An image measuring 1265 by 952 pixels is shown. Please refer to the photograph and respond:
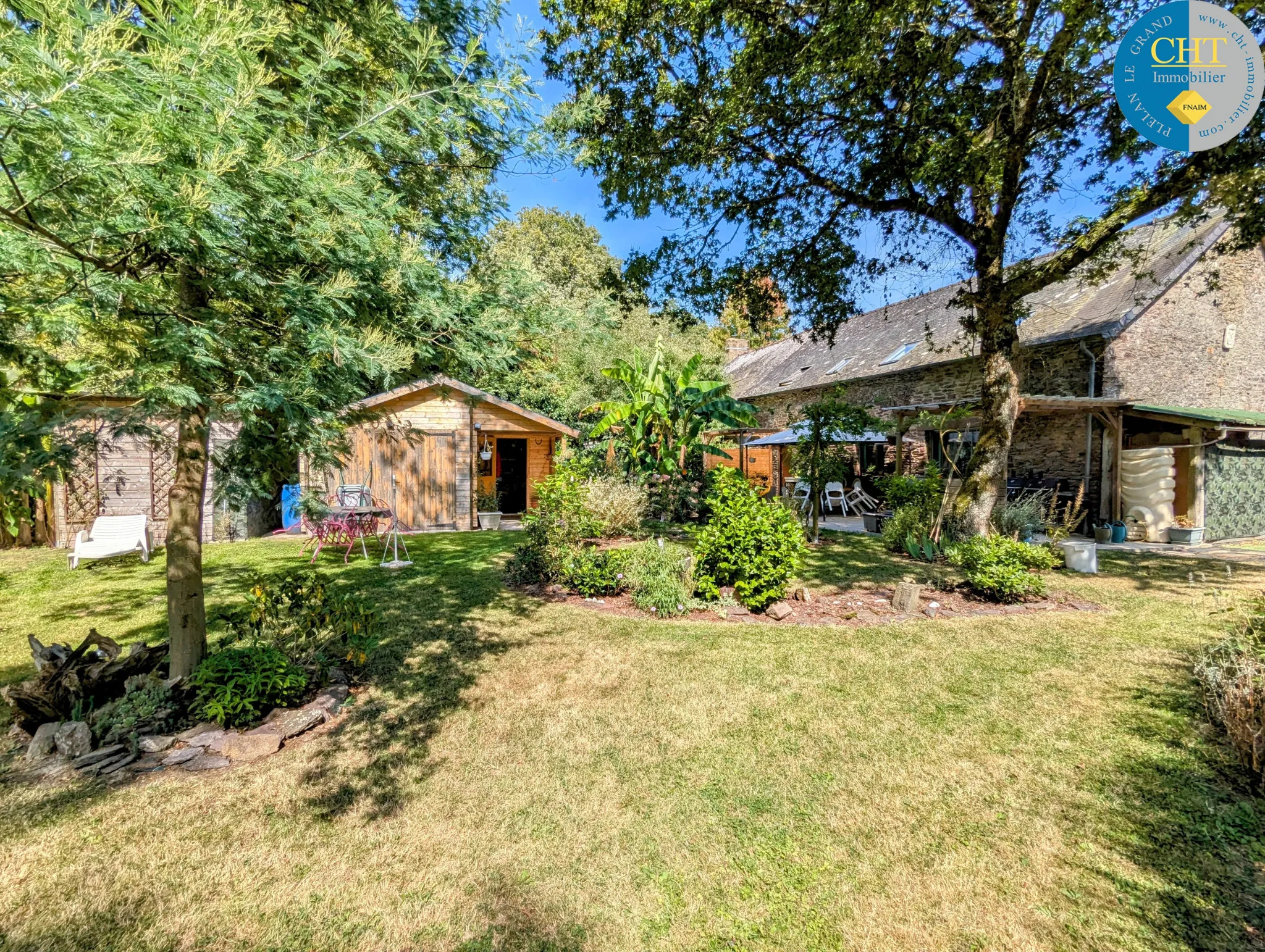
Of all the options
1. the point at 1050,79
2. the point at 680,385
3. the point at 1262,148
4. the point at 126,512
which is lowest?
the point at 126,512

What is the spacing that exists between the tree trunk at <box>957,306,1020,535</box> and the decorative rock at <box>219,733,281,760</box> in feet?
33.2

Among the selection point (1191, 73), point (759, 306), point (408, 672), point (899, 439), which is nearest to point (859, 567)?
point (759, 306)

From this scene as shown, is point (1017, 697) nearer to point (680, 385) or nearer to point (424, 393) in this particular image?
point (680, 385)

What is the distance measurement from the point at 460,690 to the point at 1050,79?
34.4 feet

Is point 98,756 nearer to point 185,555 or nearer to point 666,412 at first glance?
point 185,555

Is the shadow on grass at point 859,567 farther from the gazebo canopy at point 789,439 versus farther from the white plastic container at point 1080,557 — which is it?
the gazebo canopy at point 789,439

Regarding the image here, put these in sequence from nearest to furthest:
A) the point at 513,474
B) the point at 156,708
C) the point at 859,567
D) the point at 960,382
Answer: the point at 156,708, the point at 859,567, the point at 960,382, the point at 513,474

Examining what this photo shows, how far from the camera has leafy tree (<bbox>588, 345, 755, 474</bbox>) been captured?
1146 centimetres

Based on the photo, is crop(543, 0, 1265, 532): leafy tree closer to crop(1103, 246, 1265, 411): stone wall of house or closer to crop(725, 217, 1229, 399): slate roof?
crop(725, 217, 1229, 399): slate roof

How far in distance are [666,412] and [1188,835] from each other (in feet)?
31.6

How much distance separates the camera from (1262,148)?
634 cm

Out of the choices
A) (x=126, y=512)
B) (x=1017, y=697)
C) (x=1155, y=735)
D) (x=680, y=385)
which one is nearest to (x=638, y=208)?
(x=680, y=385)

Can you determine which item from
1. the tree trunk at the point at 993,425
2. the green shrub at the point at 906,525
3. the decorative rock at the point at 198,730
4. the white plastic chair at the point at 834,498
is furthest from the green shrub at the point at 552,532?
the white plastic chair at the point at 834,498

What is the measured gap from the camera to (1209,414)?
12.1 meters
